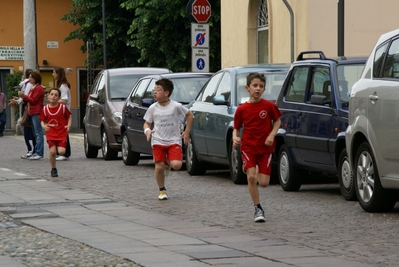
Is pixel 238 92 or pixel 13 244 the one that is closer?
pixel 13 244

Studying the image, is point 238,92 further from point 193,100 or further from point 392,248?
point 392,248

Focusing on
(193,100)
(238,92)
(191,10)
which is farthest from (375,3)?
(238,92)

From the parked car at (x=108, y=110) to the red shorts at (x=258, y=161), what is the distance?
1071cm

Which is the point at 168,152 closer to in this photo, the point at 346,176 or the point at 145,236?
the point at 346,176

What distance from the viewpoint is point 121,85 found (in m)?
22.2

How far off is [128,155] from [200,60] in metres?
3.72

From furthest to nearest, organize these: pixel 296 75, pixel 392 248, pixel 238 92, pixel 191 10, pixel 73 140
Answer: pixel 73 140 < pixel 191 10 < pixel 238 92 < pixel 296 75 < pixel 392 248

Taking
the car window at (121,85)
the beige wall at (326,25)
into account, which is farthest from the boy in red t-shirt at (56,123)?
Result: the beige wall at (326,25)

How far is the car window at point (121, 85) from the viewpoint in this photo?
72.0 ft

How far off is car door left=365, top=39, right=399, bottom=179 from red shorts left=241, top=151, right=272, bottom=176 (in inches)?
39.4

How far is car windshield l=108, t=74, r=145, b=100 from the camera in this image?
22.0m

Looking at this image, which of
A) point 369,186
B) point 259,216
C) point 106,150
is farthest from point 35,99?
point 259,216

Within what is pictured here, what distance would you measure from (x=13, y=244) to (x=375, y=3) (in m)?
18.8

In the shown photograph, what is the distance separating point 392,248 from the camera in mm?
8125
